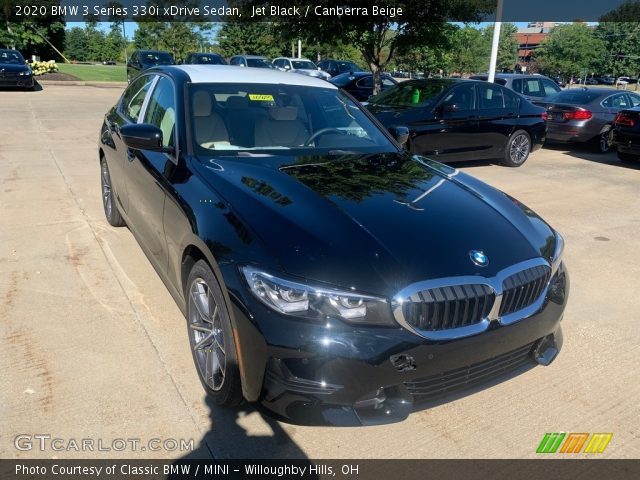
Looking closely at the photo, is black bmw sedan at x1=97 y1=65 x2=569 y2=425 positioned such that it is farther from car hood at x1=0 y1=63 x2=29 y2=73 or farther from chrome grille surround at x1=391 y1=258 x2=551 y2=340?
car hood at x1=0 y1=63 x2=29 y2=73

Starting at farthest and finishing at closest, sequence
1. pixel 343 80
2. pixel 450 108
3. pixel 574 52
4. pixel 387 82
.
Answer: pixel 574 52, pixel 387 82, pixel 343 80, pixel 450 108

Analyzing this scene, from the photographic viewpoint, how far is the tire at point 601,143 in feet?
39.4

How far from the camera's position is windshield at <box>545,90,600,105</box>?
12.0 m

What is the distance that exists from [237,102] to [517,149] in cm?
748

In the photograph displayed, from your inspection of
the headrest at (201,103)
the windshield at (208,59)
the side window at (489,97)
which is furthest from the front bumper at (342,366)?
the windshield at (208,59)

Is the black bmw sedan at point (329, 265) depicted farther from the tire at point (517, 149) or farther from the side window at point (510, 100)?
the side window at point (510, 100)

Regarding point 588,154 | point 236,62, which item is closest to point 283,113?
point 588,154

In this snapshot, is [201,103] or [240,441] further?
[201,103]

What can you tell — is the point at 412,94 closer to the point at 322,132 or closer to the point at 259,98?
the point at 322,132

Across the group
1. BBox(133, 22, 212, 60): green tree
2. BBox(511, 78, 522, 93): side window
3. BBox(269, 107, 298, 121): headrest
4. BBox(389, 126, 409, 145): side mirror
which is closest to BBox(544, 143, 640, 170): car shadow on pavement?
BBox(511, 78, 522, 93): side window

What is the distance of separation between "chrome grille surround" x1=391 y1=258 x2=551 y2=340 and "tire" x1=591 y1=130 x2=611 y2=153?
35.9ft

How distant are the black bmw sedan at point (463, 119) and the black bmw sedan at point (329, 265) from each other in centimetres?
518

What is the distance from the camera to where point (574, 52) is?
61.8m

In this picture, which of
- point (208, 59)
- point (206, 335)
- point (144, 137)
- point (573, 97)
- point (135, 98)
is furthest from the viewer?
point (208, 59)
